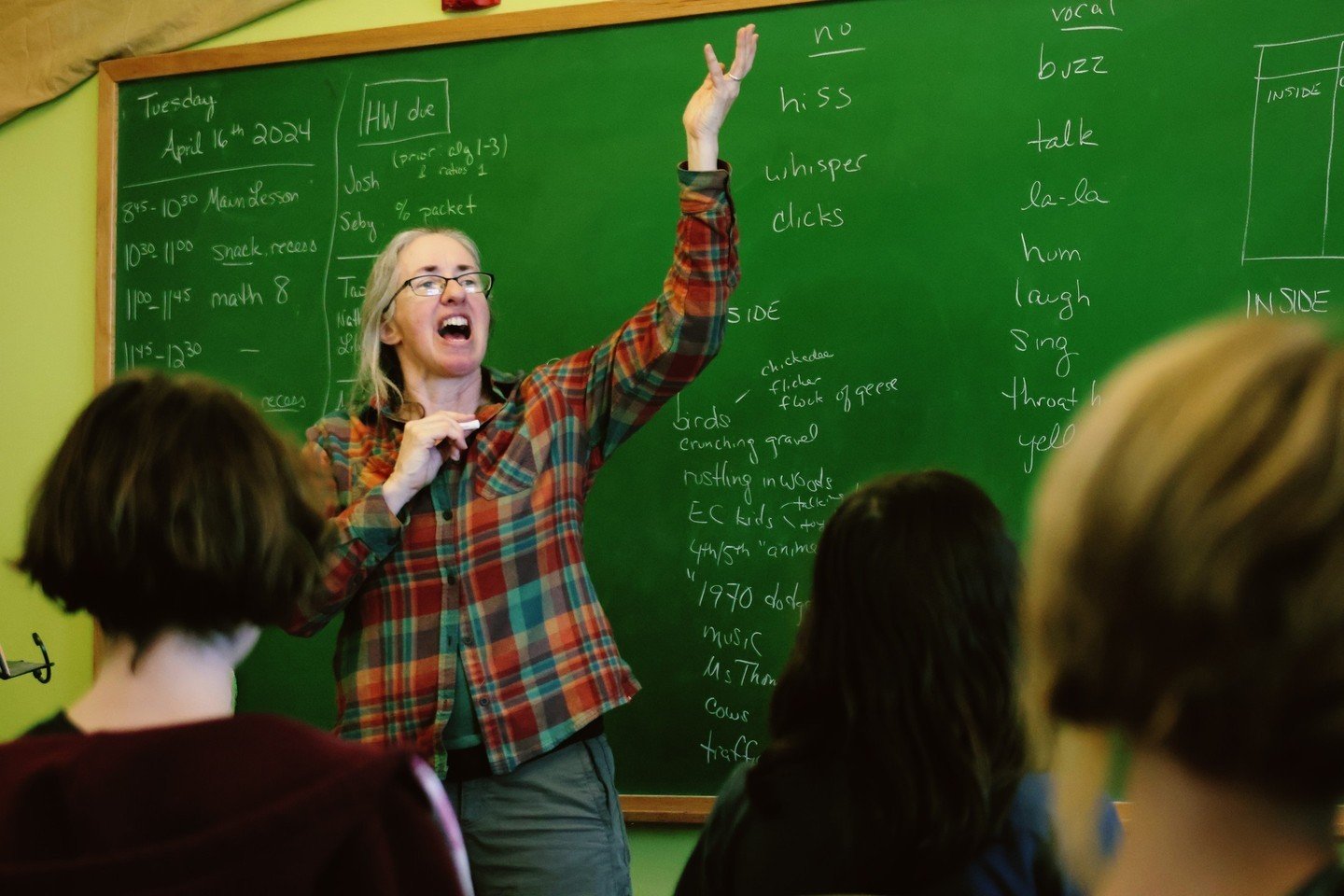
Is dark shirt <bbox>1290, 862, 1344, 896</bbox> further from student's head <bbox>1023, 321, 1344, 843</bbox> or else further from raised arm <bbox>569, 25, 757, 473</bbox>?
raised arm <bbox>569, 25, 757, 473</bbox>

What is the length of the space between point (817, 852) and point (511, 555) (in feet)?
3.39

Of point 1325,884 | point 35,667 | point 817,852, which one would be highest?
point 1325,884

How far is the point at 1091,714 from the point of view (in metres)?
0.65

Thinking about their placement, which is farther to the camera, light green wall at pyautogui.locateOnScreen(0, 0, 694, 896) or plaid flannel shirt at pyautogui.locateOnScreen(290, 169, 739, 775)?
light green wall at pyautogui.locateOnScreen(0, 0, 694, 896)

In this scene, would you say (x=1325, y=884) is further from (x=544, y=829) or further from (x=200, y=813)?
(x=544, y=829)

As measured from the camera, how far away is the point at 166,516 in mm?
1074

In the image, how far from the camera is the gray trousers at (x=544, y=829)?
2.03 metres

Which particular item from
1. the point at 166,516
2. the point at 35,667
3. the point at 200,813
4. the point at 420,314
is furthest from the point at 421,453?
the point at 35,667

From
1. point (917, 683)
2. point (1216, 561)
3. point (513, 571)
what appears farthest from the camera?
point (513, 571)

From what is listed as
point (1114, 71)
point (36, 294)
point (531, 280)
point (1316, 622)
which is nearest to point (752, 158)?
point (531, 280)

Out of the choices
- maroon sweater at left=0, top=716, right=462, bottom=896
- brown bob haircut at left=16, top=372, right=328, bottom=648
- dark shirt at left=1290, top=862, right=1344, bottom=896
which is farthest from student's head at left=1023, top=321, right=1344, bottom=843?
brown bob haircut at left=16, top=372, right=328, bottom=648

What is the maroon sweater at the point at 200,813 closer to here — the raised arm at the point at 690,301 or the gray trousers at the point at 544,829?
the gray trousers at the point at 544,829

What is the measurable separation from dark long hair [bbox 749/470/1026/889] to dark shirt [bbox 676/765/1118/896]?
0.05 feet

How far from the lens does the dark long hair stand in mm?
1246
